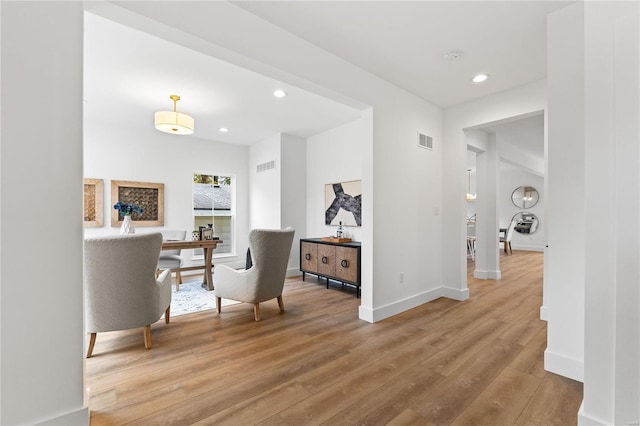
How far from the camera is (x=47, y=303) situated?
1.37 m

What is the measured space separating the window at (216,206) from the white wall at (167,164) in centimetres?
16

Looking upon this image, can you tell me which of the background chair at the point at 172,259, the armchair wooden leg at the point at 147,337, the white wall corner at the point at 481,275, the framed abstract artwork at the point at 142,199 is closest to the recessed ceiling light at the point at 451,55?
the armchair wooden leg at the point at 147,337

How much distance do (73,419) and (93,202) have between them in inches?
176

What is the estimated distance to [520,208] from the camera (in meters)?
10.1

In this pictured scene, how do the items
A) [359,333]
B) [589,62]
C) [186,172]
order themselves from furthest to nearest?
[186,172]
[359,333]
[589,62]

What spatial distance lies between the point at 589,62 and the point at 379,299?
2.59 meters

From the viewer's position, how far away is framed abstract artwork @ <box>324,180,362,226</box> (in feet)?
15.7

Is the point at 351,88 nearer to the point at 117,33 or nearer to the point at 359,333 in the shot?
the point at 117,33

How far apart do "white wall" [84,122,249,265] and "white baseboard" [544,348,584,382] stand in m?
5.56

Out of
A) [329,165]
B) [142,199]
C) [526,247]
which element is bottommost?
[526,247]

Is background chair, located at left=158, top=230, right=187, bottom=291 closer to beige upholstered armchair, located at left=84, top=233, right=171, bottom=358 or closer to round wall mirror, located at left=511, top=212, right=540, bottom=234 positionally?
beige upholstered armchair, located at left=84, top=233, right=171, bottom=358

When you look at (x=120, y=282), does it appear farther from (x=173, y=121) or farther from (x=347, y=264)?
(x=347, y=264)

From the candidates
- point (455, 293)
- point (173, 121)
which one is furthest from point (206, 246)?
point (455, 293)

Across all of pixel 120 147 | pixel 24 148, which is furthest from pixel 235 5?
pixel 120 147
